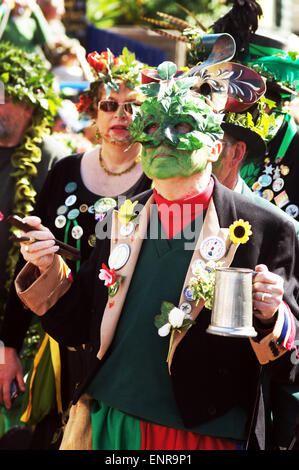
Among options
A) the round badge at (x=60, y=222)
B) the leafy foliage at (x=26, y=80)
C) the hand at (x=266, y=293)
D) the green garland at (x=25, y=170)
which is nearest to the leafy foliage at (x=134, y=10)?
the leafy foliage at (x=26, y=80)

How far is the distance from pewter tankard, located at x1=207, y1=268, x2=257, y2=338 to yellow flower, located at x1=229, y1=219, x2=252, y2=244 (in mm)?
267

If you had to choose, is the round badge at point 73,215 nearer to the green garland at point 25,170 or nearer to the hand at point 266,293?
the green garland at point 25,170

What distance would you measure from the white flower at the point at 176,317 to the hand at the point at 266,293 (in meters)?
0.30

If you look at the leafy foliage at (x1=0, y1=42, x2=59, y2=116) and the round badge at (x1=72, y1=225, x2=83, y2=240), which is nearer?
the round badge at (x1=72, y1=225, x2=83, y2=240)

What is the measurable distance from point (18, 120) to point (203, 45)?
5.13 feet

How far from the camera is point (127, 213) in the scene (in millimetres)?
3219

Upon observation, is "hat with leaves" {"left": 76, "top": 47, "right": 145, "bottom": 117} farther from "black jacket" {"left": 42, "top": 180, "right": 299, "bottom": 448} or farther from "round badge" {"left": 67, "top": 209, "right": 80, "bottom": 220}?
"black jacket" {"left": 42, "top": 180, "right": 299, "bottom": 448}

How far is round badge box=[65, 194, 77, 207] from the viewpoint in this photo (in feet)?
13.8

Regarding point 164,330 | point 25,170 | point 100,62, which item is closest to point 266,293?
point 164,330

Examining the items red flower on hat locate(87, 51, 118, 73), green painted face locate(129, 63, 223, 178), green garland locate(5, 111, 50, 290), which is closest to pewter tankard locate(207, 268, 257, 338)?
green painted face locate(129, 63, 223, 178)

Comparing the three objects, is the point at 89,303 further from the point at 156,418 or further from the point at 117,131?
the point at 117,131

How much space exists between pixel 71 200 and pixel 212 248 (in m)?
1.46

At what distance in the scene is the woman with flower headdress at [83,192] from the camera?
415 centimetres

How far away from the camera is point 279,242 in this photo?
293 centimetres
